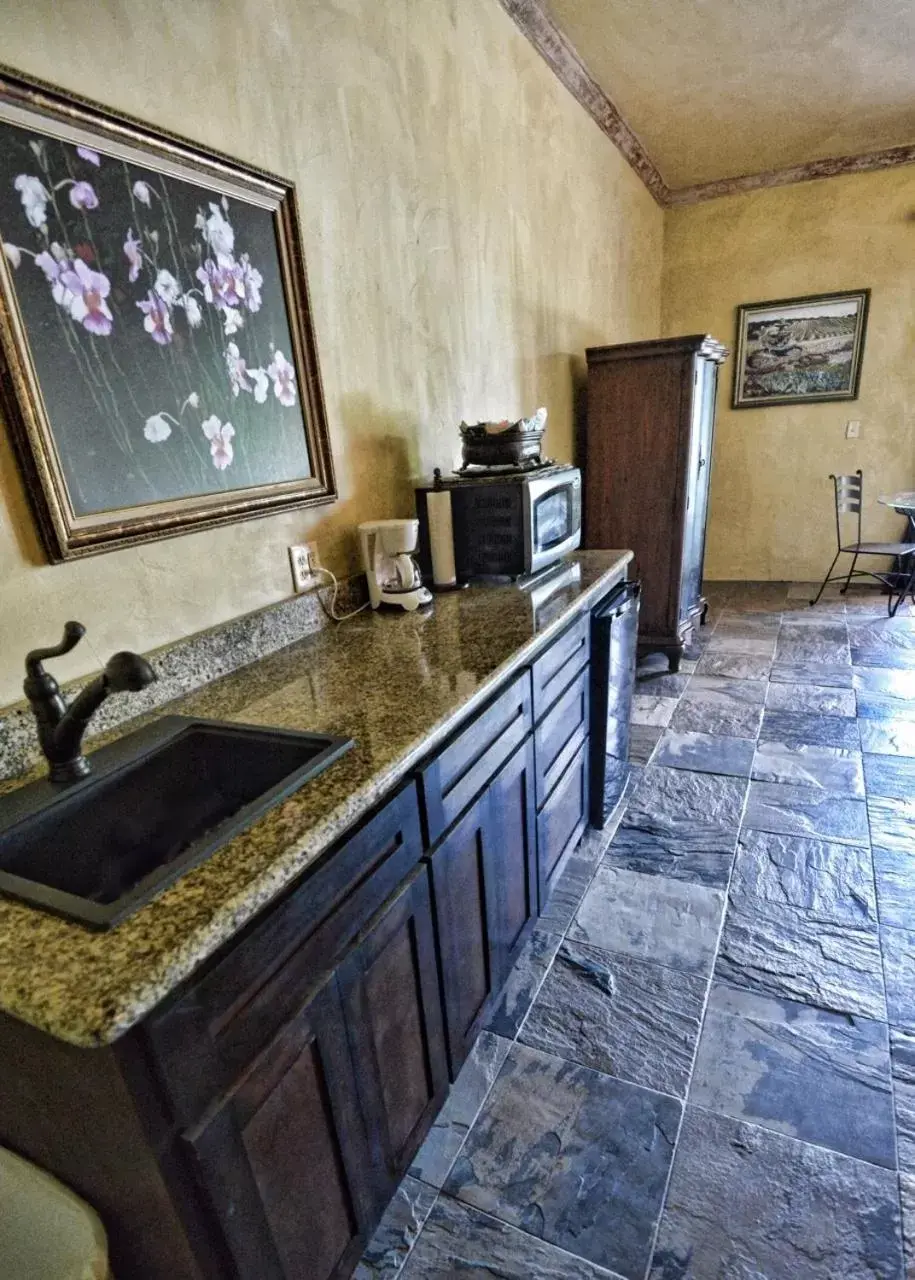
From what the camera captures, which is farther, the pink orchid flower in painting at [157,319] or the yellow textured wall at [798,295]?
the yellow textured wall at [798,295]

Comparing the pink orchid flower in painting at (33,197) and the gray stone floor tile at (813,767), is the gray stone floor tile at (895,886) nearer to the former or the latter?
the gray stone floor tile at (813,767)

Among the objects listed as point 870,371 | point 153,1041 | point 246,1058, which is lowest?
point 246,1058

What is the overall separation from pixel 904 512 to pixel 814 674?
1.72 meters

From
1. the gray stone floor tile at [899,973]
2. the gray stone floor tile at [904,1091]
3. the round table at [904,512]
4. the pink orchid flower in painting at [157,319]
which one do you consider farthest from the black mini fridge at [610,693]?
the round table at [904,512]

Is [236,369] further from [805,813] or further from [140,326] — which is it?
[805,813]

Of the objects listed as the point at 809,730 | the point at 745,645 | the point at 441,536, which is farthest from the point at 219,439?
the point at 745,645

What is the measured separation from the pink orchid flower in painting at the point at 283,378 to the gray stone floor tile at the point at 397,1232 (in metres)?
1.74

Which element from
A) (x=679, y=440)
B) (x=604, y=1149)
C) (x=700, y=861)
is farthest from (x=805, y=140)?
(x=604, y=1149)

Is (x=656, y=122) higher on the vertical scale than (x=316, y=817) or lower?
higher

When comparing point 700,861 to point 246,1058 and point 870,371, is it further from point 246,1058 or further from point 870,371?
point 870,371

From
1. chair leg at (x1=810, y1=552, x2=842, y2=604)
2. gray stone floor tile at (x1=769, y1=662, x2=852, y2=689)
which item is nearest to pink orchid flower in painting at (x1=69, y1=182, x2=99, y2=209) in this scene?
gray stone floor tile at (x1=769, y1=662, x2=852, y2=689)

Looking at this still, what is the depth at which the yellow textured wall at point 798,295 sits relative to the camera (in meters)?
4.40

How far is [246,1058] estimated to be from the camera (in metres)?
0.77

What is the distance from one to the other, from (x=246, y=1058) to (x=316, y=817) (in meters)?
0.29
